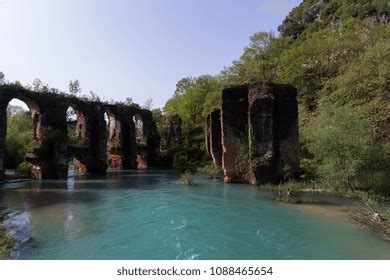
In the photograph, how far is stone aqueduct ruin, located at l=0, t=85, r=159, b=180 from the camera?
1144 inches

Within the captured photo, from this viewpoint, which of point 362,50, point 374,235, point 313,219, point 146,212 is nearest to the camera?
point 374,235

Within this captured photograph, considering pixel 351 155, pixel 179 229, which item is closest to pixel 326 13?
pixel 351 155

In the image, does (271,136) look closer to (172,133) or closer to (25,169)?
(25,169)

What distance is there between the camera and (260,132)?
22.0 metres

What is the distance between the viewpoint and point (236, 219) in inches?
534

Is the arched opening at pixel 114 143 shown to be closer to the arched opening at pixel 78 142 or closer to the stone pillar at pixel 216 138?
the arched opening at pixel 78 142

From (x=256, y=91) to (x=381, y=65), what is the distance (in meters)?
8.65

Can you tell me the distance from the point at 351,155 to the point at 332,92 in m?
17.6

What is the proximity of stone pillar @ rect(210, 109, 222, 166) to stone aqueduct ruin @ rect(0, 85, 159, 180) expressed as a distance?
38.0ft

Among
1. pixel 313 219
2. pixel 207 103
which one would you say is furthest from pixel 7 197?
pixel 207 103

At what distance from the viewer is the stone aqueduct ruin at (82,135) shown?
1144 inches

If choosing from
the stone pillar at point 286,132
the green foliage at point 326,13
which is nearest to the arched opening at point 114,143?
the stone pillar at point 286,132

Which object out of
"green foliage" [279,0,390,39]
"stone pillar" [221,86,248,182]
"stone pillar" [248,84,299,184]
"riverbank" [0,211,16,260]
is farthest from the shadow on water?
"green foliage" [279,0,390,39]

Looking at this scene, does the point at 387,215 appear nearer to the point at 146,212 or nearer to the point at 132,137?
the point at 146,212
